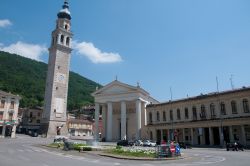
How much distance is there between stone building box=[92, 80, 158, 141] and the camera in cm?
6525

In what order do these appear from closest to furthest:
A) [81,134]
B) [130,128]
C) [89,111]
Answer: [130,128], [81,134], [89,111]

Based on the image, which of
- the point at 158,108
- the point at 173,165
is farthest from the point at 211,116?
the point at 173,165

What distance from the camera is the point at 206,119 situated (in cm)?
5150

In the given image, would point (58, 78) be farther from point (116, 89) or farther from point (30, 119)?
point (30, 119)

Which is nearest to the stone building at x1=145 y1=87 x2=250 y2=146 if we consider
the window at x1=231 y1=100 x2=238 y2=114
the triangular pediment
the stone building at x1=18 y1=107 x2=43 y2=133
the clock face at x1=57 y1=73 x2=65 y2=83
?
the window at x1=231 y1=100 x2=238 y2=114

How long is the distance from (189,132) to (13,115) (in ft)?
150

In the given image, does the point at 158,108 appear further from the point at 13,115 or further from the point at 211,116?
the point at 13,115

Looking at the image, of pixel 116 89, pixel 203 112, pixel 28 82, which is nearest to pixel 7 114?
pixel 116 89

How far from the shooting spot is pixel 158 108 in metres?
64.7

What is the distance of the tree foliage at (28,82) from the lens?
109625mm

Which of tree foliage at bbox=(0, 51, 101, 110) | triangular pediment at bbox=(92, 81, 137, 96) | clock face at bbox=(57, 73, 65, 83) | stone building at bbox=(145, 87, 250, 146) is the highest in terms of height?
tree foliage at bbox=(0, 51, 101, 110)

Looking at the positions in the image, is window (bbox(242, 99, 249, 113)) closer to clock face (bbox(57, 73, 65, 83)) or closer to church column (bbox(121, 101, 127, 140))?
church column (bbox(121, 101, 127, 140))

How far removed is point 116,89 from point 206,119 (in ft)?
86.7

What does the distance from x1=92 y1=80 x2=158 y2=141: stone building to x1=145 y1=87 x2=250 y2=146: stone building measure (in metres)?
3.34
